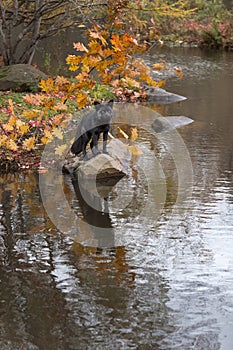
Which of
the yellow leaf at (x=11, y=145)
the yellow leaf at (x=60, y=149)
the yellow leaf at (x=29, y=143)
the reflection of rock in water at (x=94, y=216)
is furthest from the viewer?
the yellow leaf at (x=60, y=149)

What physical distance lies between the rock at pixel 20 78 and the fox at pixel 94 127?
5665 millimetres

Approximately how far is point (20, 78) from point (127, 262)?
9.63 meters

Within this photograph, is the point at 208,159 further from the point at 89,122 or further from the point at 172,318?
the point at 172,318

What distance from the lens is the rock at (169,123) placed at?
1342 centimetres

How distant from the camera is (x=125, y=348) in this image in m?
4.90

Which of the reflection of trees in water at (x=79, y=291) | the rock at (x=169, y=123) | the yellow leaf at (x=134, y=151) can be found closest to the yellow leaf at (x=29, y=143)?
the yellow leaf at (x=134, y=151)

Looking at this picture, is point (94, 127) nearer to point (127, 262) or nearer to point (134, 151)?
point (134, 151)

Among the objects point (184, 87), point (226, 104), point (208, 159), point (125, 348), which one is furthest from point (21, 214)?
point (184, 87)

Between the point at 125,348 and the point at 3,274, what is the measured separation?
1751mm

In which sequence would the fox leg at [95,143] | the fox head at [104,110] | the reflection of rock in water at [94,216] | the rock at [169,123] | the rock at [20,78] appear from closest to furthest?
the reflection of rock in water at [94,216]
the fox head at [104,110]
the fox leg at [95,143]
the rock at [169,123]
the rock at [20,78]

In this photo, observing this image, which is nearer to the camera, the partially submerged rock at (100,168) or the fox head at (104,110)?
the fox head at (104,110)

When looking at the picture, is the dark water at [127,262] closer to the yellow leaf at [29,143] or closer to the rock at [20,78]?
the yellow leaf at [29,143]

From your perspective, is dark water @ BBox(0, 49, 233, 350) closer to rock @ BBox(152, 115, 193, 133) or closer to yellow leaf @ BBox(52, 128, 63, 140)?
yellow leaf @ BBox(52, 128, 63, 140)

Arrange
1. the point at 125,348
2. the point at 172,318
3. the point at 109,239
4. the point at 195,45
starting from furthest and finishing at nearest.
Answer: the point at 195,45, the point at 109,239, the point at 172,318, the point at 125,348
